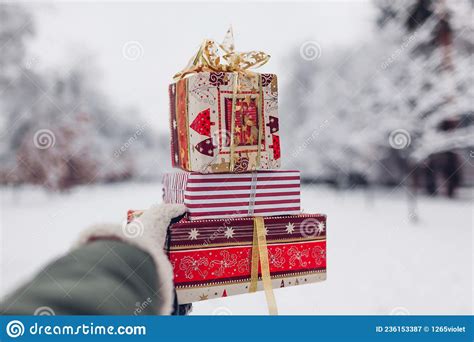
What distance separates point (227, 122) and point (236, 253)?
1.78ft

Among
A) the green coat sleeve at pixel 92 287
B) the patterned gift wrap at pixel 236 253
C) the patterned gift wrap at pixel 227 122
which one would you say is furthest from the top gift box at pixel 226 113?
the green coat sleeve at pixel 92 287

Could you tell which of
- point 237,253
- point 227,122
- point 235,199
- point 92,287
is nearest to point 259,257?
point 237,253

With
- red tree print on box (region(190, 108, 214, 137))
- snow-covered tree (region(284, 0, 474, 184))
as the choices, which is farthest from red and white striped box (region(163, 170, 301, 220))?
snow-covered tree (region(284, 0, 474, 184))

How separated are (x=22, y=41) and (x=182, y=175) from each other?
8.19 ft

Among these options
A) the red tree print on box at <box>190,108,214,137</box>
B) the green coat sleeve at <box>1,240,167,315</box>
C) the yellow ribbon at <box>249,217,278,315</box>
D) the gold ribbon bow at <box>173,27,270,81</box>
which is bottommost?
the yellow ribbon at <box>249,217,278,315</box>

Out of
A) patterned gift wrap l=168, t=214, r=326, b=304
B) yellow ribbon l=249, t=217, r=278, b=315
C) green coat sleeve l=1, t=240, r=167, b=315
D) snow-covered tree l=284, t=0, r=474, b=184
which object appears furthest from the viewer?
snow-covered tree l=284, t=0, r=474, b=184

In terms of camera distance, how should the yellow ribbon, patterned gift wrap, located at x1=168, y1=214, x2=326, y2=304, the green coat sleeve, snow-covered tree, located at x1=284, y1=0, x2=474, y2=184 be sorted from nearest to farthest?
1. the green coat sleeve
2. patterned gift wrap, located at x1=168, y1=214, x2=326, y2=304
3. the yellow ribbon
4. snow-covered tree, located at x1=284, y1=0, x2=474, y2=184

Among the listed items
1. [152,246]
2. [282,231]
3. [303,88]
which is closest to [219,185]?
[282,231]

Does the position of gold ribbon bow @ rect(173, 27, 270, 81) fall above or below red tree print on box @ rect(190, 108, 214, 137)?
above

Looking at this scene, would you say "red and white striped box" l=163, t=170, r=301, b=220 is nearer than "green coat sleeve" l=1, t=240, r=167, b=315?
No

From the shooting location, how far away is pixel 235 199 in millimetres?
1820

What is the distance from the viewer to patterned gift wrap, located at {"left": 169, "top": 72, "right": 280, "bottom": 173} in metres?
1.80

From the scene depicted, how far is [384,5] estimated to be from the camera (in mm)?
4828

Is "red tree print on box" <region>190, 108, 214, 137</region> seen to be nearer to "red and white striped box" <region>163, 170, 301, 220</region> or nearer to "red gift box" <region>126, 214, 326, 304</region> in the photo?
"red and white striped box" <region>163, 170, 301, 220</region>
